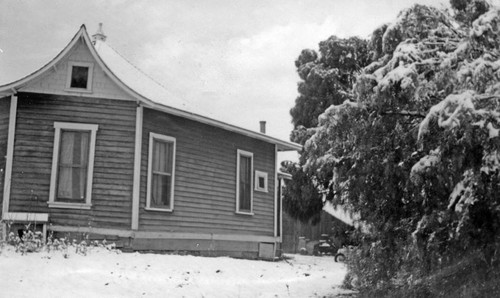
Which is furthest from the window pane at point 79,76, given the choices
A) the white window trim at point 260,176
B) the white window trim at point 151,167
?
the white window trim at point 260,176

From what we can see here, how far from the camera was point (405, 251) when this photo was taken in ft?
29.1

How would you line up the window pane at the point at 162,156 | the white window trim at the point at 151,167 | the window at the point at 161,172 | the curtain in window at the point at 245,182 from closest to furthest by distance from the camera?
the white window trim at the point at 151,167
the window at the point at 161,172
the window pane at the point at 162,156
the curtain in window at the point at 245,182

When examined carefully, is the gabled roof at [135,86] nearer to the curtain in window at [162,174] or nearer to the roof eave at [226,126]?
the roof eave at [226,126]

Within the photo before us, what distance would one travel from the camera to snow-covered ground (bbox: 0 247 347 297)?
372 inches

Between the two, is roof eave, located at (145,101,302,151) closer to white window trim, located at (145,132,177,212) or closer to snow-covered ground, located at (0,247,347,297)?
white window trim, located at (145,132,177,212)

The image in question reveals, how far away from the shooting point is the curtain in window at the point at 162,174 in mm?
14983

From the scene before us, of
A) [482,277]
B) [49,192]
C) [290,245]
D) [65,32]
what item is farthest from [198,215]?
[290,245]

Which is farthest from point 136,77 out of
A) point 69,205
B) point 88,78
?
point 69,205

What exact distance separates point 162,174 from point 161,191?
447mm

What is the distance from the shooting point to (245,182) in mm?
18188

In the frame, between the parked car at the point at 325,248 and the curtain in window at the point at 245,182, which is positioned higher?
the curtain in window at the point at 245,182

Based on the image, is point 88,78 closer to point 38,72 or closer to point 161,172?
point 38,72

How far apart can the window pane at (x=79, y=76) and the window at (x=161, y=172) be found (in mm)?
2125

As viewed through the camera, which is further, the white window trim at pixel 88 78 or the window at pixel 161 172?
the window at pixel 161 172
